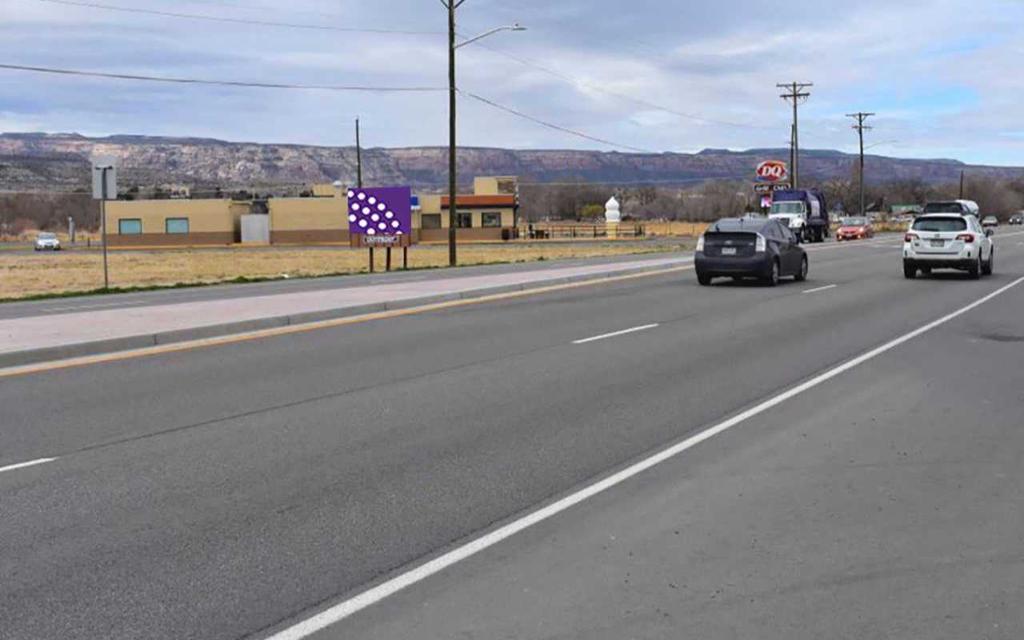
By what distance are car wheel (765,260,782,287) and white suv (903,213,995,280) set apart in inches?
177

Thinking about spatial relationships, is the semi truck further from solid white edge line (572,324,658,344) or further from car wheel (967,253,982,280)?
solid white edge line (572,324,658,344)

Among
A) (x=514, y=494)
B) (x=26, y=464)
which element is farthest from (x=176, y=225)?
(x=514, y=494)

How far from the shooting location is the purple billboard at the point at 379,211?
121 ft

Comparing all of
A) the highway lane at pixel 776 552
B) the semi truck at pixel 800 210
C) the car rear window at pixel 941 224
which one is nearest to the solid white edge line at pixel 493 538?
the highway lane at pixel 776 552

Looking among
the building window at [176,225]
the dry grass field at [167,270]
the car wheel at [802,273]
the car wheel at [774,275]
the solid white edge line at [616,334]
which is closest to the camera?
the solid white edge line at [616,334]

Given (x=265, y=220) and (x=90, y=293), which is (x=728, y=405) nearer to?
(x=90, y=293)

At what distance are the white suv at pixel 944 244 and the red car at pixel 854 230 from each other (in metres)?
38.0

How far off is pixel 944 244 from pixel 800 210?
31407 millimetres

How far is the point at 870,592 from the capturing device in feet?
17.4

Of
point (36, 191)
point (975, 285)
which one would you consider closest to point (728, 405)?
point (975, 285)

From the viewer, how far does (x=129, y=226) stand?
97.6 metres

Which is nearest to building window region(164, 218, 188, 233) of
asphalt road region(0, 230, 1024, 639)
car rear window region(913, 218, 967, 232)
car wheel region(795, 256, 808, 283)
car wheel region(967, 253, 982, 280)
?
car wheel region(795, 256, 808, 283)

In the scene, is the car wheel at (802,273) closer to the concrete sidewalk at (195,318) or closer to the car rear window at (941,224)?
the car rear window at (941,224)

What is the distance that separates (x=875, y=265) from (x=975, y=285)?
29.8 feet
